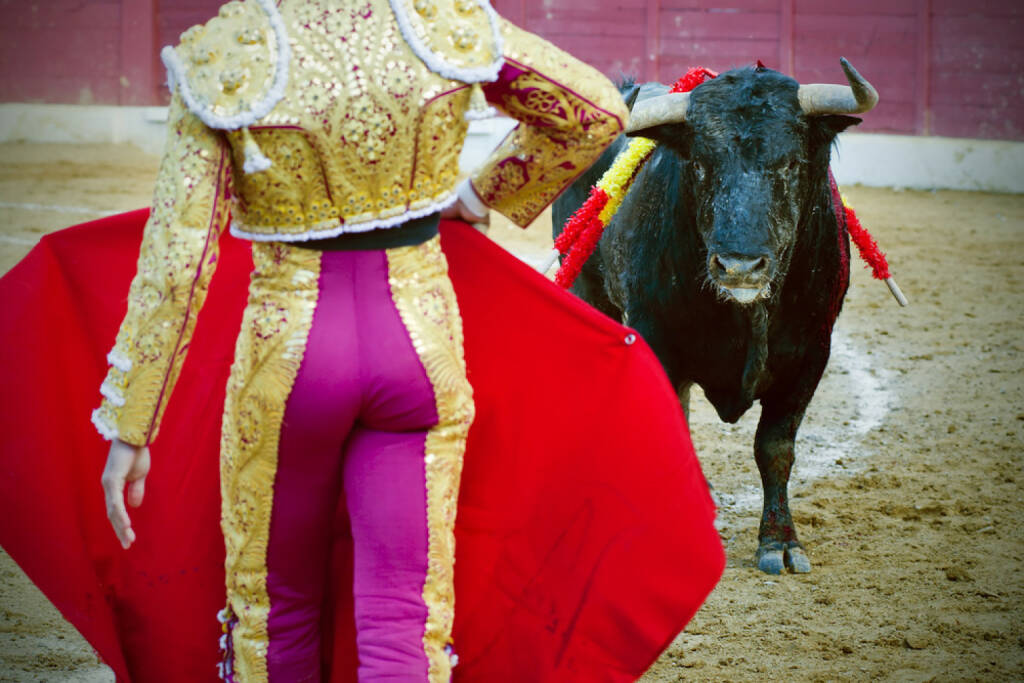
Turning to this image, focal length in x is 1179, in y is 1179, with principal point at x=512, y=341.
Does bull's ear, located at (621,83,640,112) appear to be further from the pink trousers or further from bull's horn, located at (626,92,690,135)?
the pink trousers

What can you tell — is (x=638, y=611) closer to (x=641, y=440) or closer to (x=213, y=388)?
(x=641, y=440)

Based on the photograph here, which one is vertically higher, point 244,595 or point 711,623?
point 244,595

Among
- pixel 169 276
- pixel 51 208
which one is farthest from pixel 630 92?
pixel 51 208

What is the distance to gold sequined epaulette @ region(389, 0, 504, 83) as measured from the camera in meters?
1.57

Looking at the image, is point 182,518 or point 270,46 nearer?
point 270,46

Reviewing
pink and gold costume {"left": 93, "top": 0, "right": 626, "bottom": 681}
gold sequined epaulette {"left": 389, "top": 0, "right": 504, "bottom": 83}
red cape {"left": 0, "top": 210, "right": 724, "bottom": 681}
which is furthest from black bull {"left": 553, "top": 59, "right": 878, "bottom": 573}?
gold sequined epaulette {"left": 389, "top": 0, "right": 504, "bottom": 83}

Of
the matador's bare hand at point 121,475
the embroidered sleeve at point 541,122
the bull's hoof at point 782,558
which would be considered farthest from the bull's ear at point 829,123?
the matador's bare hand at point 121,475

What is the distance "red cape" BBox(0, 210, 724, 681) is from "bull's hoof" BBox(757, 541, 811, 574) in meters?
1.20

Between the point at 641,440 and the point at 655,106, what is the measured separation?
48.6 inches

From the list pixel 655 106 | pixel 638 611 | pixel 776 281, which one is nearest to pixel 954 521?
pixel 776 281

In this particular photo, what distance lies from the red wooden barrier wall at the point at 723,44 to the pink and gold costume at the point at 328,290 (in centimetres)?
961

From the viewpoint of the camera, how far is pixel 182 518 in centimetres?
217

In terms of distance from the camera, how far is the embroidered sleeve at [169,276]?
5.03 feet

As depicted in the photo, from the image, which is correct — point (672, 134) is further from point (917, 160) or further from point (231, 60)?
point (917, 160)
